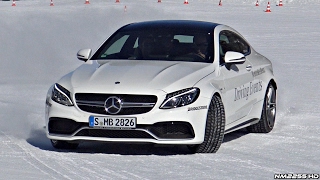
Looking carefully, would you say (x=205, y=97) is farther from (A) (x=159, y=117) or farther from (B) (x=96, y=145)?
(B) (x=96, y=145)

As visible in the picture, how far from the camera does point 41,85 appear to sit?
16.8 m

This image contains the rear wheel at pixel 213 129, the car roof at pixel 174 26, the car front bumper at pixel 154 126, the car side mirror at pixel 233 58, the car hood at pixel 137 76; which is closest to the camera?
the car front bumper at pixel 154 126

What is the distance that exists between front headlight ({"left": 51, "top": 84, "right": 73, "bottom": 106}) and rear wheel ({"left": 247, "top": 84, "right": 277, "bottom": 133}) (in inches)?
119

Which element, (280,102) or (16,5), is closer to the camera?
(280,102)

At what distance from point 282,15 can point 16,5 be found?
40.9ft

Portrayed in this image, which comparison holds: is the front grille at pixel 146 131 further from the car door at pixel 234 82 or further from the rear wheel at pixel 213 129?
the car door at pixel 234 82

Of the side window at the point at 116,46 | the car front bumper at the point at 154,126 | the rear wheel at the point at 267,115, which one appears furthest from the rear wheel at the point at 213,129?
the rear wheel at the point at 267,115

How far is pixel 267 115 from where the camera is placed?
11570mm

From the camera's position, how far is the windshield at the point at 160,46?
10367mm

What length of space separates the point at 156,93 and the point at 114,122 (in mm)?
495

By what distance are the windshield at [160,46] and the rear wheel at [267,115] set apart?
142 cm

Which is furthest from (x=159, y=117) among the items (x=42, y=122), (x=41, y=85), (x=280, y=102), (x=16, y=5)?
(x=16, y=5)

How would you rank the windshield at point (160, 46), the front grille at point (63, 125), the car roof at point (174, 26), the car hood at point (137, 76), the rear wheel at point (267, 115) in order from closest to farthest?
1. the car hood at point (137, 76)
2. the front grille at point (63, 125)
3. the windshield at point (160, 46)
4. the car roof at point (174, 26)
5. the rear wheel at point (267, 115)

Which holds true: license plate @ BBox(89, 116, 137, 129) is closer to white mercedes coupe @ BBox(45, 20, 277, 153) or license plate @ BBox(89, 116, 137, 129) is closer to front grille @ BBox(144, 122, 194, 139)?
white mercedes coupe @ BBox(45, 20, 277, 153)
